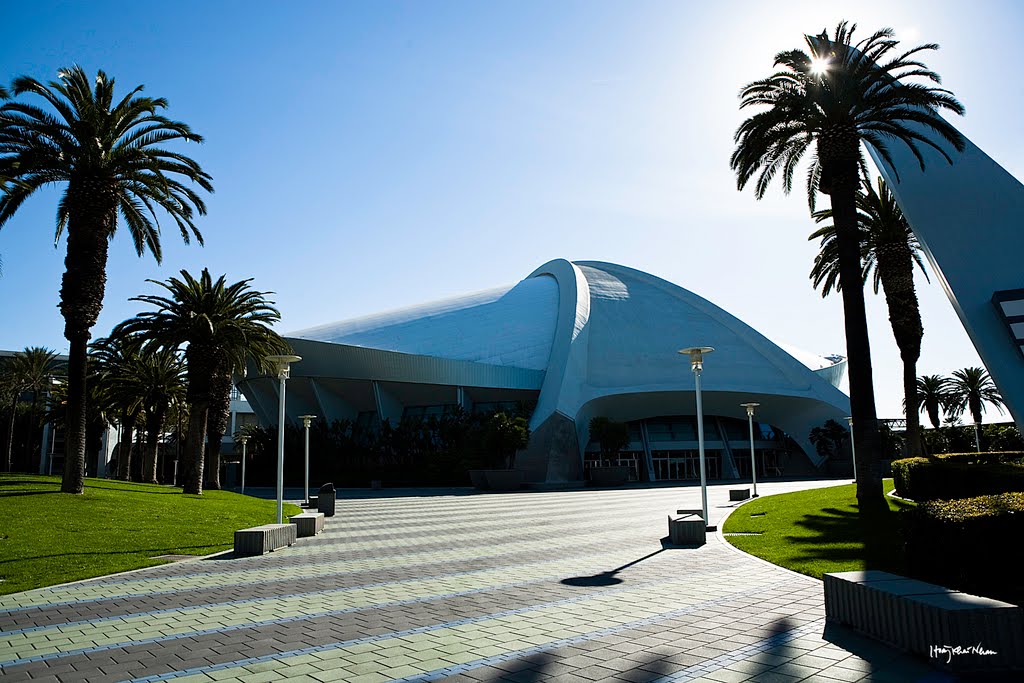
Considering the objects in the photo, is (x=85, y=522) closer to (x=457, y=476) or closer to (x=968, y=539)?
(x=968, y=539)

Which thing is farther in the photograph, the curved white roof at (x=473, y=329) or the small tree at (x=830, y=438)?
the curved white roof at (x=473, y=329)

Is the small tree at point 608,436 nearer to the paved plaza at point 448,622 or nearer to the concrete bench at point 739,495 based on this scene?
the concrete bench at point 739,495

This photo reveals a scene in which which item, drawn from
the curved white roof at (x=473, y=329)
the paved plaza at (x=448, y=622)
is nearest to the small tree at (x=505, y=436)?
the curved white roof at (x=473, y=329)

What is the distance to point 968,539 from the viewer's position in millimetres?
7117

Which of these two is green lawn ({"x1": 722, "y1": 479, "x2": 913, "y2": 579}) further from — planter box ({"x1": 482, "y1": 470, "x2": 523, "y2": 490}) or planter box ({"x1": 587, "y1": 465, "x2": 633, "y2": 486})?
planter box ({"x1": 587, "y1": 465, "x2": 633, "y2": 486})

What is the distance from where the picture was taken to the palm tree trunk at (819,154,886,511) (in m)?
16.6

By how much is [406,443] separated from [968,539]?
42.4 metres

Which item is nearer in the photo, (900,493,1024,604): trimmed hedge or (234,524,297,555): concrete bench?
(900,493,1024,604): trimmed hedge

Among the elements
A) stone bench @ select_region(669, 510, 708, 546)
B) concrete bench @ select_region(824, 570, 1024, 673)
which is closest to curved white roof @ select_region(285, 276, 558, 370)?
stone bench @ select_region(669, 510, 708, 546)

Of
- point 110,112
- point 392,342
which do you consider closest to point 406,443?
point 392,342

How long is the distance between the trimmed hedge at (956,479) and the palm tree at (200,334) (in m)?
24.7

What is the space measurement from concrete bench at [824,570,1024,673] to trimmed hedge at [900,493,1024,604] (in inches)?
45.8

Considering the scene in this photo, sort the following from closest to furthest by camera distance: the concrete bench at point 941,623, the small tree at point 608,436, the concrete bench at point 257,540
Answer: the concrete bench at point 941,623 < the concrete bench at point 257,540 < the small tree at point 608,436

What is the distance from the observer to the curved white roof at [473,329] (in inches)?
2036
